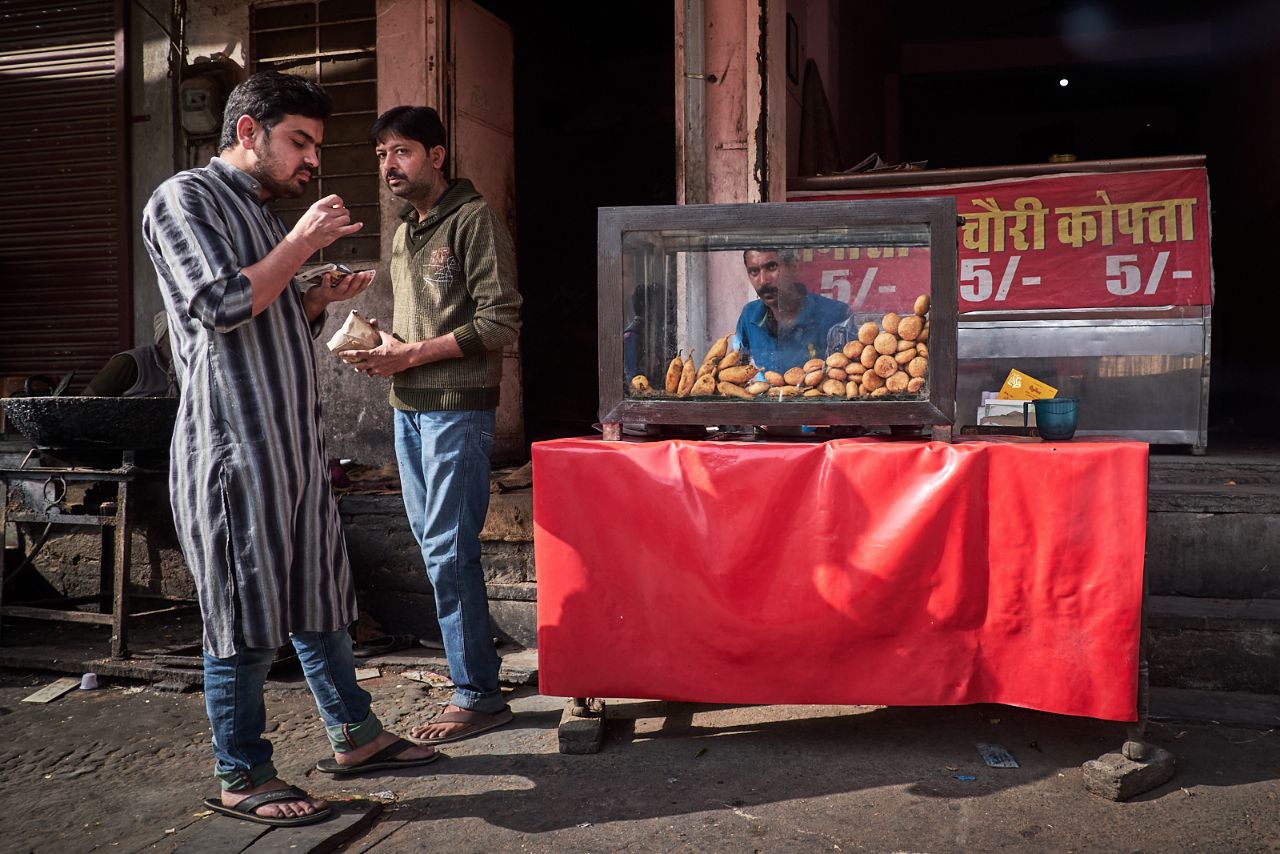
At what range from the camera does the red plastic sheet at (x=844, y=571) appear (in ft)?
8.71

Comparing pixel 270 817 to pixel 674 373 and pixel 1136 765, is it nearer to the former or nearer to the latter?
pixel 674 373

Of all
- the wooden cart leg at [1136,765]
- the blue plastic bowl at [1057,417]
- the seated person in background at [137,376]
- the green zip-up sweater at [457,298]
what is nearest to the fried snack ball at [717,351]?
the green zip-up sweater at [457,298]

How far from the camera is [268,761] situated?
2605 mm

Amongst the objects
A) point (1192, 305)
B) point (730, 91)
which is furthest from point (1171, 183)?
point (730, 91)

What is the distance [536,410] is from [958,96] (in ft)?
26.8

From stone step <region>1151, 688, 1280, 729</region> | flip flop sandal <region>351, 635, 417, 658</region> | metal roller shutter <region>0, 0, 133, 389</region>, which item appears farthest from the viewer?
metal roller shutter <region>0, 0, 133, 389</region>

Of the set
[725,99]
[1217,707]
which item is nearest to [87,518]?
[725,99]

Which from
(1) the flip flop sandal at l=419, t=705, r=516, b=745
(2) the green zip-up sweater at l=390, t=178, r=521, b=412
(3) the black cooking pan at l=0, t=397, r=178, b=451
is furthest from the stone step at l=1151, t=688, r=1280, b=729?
(3) the black cooking pan at l=0, t=397, r=178, b=451

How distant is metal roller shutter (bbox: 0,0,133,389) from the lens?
5.86m

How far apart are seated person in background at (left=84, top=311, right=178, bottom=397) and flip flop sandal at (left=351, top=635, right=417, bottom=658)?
5.15ft

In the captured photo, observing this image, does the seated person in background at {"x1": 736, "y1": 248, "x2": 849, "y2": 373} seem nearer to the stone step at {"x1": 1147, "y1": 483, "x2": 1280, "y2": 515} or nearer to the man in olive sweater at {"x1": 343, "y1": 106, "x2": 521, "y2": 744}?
the man in olive sweater at {"x1": 343, "y1": 106, "x2": 521, "y2": 744}

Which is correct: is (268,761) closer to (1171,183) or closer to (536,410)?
(1171,183)

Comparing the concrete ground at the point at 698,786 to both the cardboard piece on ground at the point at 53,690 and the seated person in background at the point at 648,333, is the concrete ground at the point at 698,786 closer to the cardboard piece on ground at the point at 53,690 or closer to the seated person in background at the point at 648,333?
the cardboard piece on ground at the point at 53,690

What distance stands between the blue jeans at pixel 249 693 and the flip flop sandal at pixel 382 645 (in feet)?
4.49
